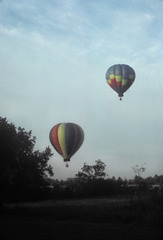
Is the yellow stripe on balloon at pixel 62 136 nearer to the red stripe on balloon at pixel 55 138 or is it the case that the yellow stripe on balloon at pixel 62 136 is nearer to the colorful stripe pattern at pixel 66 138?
the colorful stripe pattern at pixel 66 138

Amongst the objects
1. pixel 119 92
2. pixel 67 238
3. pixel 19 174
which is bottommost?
pixel 67 238

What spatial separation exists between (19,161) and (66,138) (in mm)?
7524

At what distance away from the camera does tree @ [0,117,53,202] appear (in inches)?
1128

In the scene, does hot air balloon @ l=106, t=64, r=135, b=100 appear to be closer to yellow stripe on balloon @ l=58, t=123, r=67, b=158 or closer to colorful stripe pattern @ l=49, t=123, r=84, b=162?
colorful stripe pattern @ l=49, t=123, r=84, b=162

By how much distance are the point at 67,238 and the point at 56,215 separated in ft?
29.9

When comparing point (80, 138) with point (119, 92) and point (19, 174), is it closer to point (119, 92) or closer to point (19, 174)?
point (119, 92)

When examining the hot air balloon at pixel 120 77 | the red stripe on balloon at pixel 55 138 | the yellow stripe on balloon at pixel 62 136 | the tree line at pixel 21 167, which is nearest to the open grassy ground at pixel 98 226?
the tree line at pixel 21 167

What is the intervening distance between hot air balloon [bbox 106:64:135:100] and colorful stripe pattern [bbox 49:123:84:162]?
6337mm

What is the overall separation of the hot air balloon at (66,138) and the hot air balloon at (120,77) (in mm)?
6337

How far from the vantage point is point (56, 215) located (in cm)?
2300

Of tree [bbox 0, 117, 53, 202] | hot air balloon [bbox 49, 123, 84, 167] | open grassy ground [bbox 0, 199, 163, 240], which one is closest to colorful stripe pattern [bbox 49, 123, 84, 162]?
hot air balloon [bbox 49, 123, 84, 167]

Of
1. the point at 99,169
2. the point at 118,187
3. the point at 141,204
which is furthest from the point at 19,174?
the point at 99,169

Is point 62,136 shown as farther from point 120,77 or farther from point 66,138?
point 120,77

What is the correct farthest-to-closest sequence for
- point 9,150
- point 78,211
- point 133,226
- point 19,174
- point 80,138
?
point 80,138, point 19,174, point 9,150, point 78,211, point 133,226
